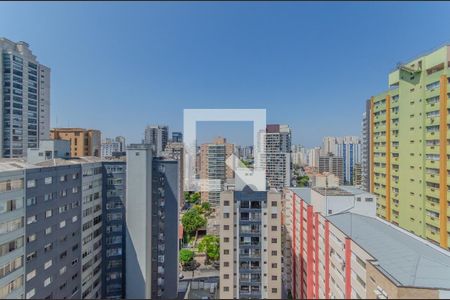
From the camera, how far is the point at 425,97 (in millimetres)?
5543

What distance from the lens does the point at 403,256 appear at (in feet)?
7.72

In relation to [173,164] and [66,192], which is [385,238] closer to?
[173,164]

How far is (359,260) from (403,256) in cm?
45

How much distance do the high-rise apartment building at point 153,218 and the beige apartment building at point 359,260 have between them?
2407 millimetres

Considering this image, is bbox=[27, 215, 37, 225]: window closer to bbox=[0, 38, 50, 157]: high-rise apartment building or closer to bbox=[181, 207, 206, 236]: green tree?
bbox=[0, 38, 50, 157]: high-rise apartment building

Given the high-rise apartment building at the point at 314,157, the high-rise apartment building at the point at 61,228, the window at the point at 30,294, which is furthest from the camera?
the high-rise apartment building at the point at 314,157

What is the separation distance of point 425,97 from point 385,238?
4.31 metres

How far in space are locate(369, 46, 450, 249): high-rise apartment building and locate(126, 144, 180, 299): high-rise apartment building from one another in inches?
212

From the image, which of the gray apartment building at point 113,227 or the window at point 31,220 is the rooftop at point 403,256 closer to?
the gray apartment building at point 113,227

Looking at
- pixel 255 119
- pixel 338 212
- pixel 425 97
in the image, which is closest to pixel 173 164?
pixel 255 119

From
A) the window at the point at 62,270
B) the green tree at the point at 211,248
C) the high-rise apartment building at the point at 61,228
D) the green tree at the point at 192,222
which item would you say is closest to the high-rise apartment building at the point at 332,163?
the green tree at the point at 192,222

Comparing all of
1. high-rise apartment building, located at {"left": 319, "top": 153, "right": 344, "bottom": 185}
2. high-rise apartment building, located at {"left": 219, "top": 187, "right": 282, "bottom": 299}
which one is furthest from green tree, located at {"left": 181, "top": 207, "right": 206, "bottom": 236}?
high-rise apartment building, located at {"left": 319, "top": 153, "right": 344, "bottom": 185}

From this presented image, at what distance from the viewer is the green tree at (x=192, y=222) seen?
392 inches

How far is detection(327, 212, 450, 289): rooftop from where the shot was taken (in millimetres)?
1997
